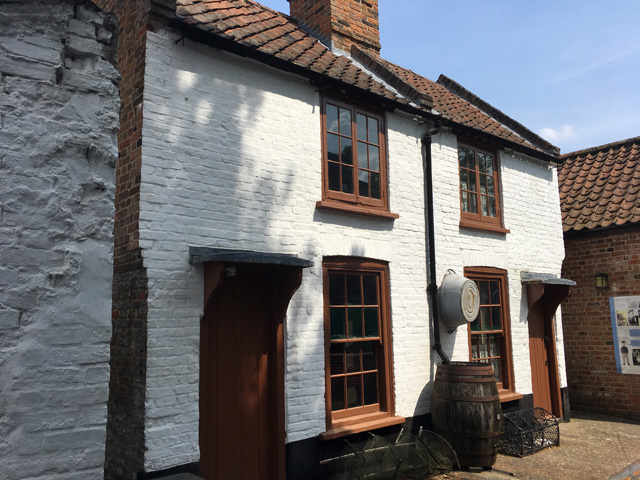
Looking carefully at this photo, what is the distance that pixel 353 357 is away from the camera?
6.45 metres

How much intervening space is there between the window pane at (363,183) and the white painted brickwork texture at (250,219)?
40 centimetres

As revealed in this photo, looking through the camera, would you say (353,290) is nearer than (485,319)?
Yes

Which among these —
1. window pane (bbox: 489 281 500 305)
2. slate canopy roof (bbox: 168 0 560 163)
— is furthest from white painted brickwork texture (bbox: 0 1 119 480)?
window pane (bbox: 489 281 500 305)

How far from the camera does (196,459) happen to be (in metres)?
4.81

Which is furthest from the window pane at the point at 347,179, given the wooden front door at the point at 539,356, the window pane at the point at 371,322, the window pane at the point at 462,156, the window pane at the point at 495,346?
the wooden front door at the point at 539,356

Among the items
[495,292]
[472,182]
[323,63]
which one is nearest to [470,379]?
[495,292]

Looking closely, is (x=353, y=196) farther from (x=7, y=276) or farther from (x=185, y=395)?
(x=7, y=276)

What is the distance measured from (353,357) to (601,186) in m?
7.89

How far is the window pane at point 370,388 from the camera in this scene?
21.5 feet

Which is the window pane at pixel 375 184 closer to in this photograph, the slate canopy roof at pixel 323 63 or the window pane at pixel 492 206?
the slate canopy roof at pixel 323 63

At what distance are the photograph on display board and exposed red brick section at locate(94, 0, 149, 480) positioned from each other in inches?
352

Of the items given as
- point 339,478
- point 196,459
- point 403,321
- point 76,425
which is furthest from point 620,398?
point 76,425

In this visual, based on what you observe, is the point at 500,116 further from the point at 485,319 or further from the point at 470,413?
the point at 470,413

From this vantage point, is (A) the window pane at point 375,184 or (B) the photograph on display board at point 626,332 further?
(B) the photograph on display board at point 626,332
